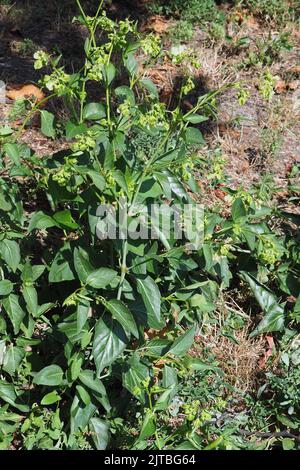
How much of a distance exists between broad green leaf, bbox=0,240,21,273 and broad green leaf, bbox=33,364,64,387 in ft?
1.51

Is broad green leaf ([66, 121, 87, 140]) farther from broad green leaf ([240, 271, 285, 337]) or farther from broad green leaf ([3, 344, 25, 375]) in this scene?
broad green leaf ([240, 271, 285, 337])

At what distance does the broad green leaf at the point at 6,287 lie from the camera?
3.25m

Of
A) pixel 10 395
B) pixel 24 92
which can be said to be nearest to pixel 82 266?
pixel 10 395

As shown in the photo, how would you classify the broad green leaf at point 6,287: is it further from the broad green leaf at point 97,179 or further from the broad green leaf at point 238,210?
the broad green leaf at point 238,210

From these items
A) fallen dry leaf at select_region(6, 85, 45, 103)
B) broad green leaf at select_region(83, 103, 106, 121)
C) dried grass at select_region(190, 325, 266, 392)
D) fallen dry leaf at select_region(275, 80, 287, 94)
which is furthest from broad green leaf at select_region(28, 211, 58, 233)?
fallen dry leaf at select_region(275, 80, 287, 94)

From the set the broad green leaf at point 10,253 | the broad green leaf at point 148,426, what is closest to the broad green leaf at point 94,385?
the broad green leaf at point 148,426

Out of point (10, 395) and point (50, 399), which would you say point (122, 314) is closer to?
point (50, 399)

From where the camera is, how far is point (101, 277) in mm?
3010

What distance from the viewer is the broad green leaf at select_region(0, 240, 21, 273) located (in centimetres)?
321

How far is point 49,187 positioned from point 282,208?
1845mm

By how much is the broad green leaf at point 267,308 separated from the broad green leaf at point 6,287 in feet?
4.26

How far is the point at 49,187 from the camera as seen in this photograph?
3.29 m

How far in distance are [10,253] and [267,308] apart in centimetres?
147

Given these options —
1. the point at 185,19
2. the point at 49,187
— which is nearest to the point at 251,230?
the point at 49,187
